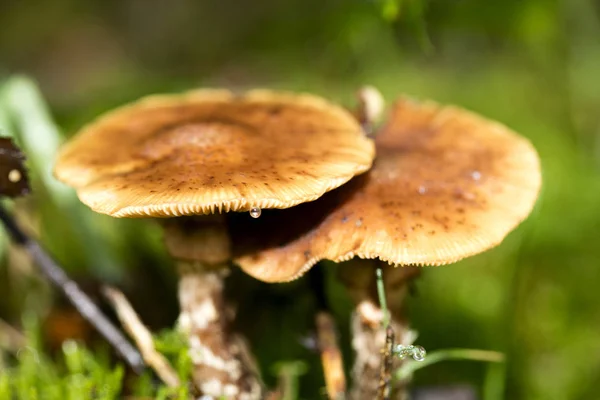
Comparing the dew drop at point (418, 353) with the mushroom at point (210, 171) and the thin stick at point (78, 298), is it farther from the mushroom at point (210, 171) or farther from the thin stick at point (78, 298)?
the thin stick at point (78, 298)

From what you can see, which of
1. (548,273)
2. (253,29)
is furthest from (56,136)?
(253,29)

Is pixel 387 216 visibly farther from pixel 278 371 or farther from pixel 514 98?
pixel 514 98

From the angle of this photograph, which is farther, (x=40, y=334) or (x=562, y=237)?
(x=562, y=237)

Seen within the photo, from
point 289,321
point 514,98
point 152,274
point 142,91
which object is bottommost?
point 289,321

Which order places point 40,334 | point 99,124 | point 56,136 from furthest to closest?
1. point 56,136
2. point 40,334
3. point 99,124

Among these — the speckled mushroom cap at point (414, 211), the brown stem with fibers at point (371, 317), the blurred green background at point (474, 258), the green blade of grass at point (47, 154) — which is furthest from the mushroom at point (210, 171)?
the green blade of grass at point (47, 154)

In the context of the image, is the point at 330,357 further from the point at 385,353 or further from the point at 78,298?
the point at 78,298
